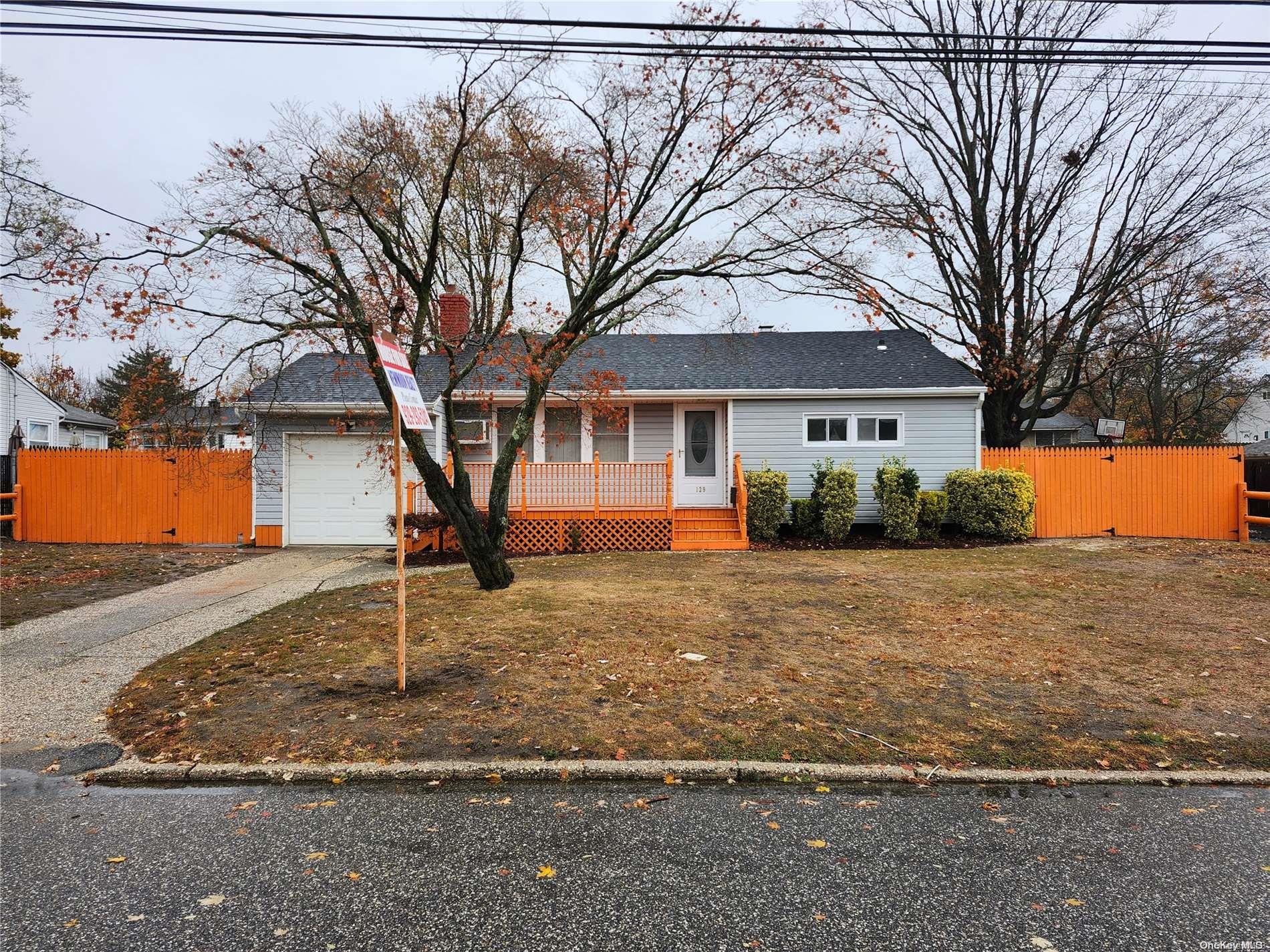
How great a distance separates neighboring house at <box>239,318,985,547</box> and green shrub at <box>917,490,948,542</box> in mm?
758

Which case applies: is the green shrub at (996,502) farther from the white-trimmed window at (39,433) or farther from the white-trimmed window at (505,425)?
the white-trimmed window at (39,433)

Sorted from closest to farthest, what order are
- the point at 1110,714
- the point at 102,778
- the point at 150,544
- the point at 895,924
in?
1. the point at 895,924
2. the point at 102,778
3. the point at 1110,714
4. the point at 150,544

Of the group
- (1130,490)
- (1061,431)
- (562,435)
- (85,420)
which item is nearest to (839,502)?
(562,435)

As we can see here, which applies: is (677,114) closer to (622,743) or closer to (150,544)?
(622,743)

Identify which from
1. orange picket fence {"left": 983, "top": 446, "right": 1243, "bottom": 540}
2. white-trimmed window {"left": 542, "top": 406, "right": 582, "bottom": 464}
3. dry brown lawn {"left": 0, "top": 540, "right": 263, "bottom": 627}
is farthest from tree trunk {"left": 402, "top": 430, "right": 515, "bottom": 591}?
orange picket fence {"left": 983, "top": 446, "right": 1243, "bottom": 540}

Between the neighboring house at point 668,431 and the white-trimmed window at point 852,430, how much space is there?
1.0 inches

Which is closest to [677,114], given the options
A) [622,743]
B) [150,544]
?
[622,743]

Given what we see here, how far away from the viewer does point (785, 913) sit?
251 cm

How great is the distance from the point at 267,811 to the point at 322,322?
4824mm

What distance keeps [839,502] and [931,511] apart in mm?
1938

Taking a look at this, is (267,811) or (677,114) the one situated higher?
(677,114)

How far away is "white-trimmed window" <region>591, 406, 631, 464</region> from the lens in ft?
46.1

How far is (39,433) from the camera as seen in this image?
22250mm

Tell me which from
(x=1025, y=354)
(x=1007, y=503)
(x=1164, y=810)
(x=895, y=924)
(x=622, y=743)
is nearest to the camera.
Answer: (x=895, y=924)
